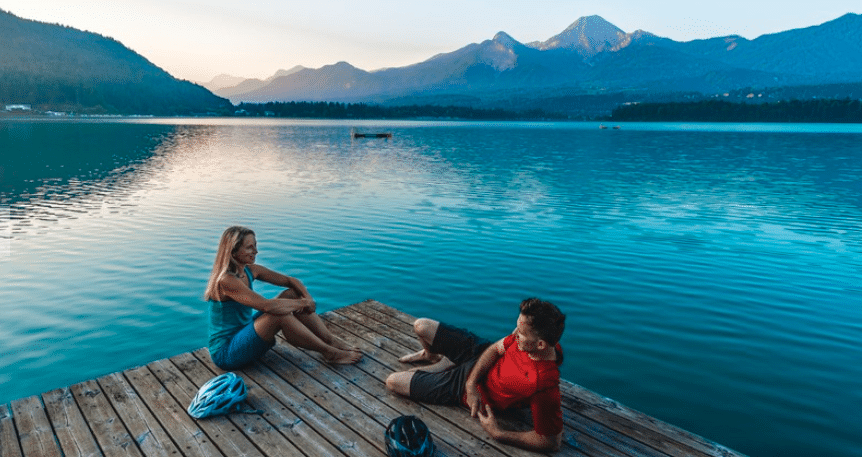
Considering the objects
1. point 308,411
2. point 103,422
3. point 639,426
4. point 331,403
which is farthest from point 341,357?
point 639,426

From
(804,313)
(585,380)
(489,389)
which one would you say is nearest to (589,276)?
(804,313)

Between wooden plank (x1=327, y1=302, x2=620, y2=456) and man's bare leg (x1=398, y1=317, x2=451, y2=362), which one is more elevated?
man's bare leg (x1=398, y1=317, x2=451, y2=362)

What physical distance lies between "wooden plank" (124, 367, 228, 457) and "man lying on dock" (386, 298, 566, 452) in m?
2.41

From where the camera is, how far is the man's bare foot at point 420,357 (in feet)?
25.3

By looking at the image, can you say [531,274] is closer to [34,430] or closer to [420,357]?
[420,357]

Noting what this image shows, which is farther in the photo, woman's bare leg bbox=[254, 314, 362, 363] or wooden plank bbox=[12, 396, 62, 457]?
woman's bare leg bbox=[254, 314, 362, 363]

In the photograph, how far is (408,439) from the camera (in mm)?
5441

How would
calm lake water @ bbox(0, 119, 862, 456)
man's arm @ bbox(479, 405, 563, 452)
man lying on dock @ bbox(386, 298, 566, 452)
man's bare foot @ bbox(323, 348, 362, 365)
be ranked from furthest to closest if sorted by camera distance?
calm lake water @ bbox(0, 119, 862, 456) → man's bare foot @ bbox(323, 348, 362, 365) → man's arm @ bbox(479, 405, 563, 452) → man lying on dock @ bbox(386, 298, 566, 452)

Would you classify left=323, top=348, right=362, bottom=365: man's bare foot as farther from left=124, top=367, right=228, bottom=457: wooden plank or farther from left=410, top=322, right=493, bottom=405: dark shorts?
left=124, top=367, right=228, bottom=457: wooden plank

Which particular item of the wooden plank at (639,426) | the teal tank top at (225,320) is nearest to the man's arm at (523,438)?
the wooden plank at (639,426)

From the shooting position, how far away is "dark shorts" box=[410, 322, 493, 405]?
662 cm


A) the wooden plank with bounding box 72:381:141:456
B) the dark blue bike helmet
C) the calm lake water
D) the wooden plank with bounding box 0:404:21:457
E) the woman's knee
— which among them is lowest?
the calm lake water

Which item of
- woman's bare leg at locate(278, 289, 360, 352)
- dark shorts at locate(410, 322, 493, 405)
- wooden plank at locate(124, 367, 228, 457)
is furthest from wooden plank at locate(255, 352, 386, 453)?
wooden plank at locate(124, 367, 228, 457)

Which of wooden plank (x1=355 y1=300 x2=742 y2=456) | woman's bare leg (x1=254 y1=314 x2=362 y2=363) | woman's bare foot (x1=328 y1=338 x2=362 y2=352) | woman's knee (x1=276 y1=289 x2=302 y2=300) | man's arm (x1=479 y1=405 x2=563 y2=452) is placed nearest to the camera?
man's arm (x1=479 y1=405 x2=563 y2=452)
